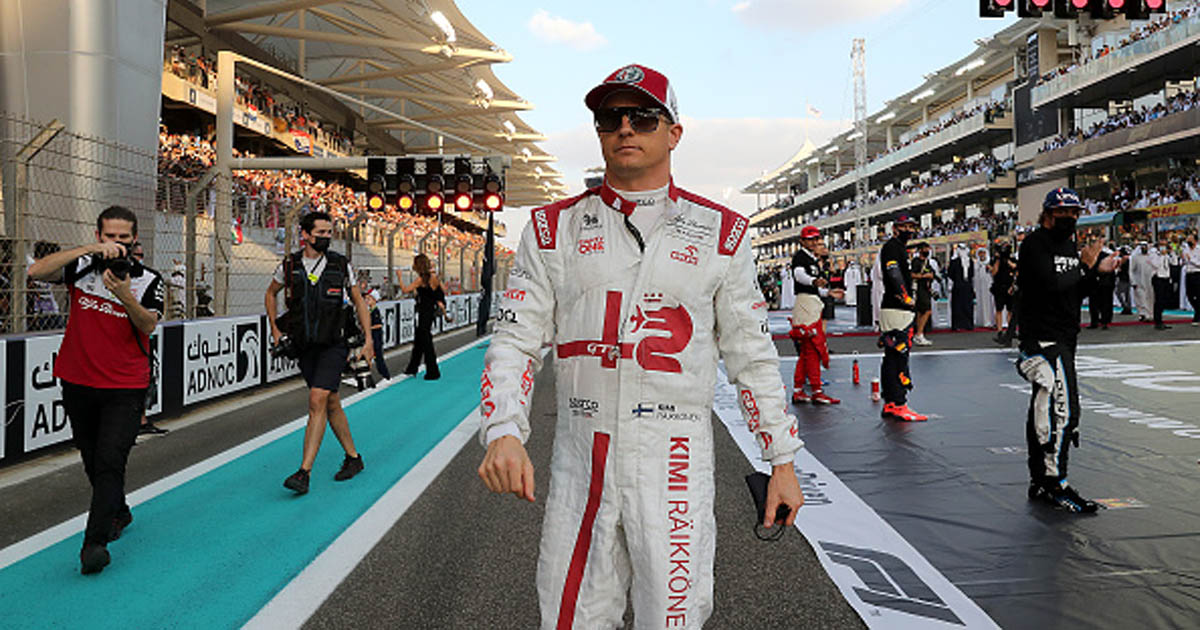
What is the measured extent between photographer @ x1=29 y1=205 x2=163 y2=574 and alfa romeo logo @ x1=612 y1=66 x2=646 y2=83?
308cm

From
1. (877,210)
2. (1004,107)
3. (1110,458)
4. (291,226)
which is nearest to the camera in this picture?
(1110,458)

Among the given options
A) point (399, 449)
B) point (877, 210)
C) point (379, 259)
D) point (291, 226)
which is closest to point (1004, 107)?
point (877, 210)

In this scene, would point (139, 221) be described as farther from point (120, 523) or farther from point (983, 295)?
point (983, 295)

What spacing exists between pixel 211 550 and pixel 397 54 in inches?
1336

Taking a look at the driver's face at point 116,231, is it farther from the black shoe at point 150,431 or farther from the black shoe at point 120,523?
the black shoe at point 150,431

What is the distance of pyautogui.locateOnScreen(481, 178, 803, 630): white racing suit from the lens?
5.99ft

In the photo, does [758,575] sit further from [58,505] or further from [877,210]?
[877,210]

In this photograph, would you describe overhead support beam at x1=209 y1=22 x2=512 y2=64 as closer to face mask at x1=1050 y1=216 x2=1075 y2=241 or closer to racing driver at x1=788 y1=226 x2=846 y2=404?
racing driver at x1=788 y1=226 x2=846 y2=404

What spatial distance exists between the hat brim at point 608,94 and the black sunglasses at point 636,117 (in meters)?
0.02

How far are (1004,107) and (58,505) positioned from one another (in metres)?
52.8

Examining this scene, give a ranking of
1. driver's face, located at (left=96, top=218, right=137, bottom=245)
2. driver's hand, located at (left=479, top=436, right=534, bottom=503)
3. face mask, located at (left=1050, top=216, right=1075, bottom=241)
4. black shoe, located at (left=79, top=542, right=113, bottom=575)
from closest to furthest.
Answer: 1. driver's hand, located at (left=479, top=436, right=534, bottom=503)
2. black shoe, located at (left=79, top=542, right=113, bottom=575)
3. driver's face, located at (left=96, top=218, right=137, bottom=245)
4. face mask, located at (left=1050, top=216, right=1075, bottom=241)

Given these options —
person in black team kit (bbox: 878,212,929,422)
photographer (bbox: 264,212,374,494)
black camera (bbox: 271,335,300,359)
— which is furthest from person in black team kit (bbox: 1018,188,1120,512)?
black camera (bbox: 271,335,300,359)

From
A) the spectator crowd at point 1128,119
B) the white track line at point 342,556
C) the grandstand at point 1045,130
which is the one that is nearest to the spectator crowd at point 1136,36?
the grandstand at point 1045,130

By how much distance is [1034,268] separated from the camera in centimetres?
475
